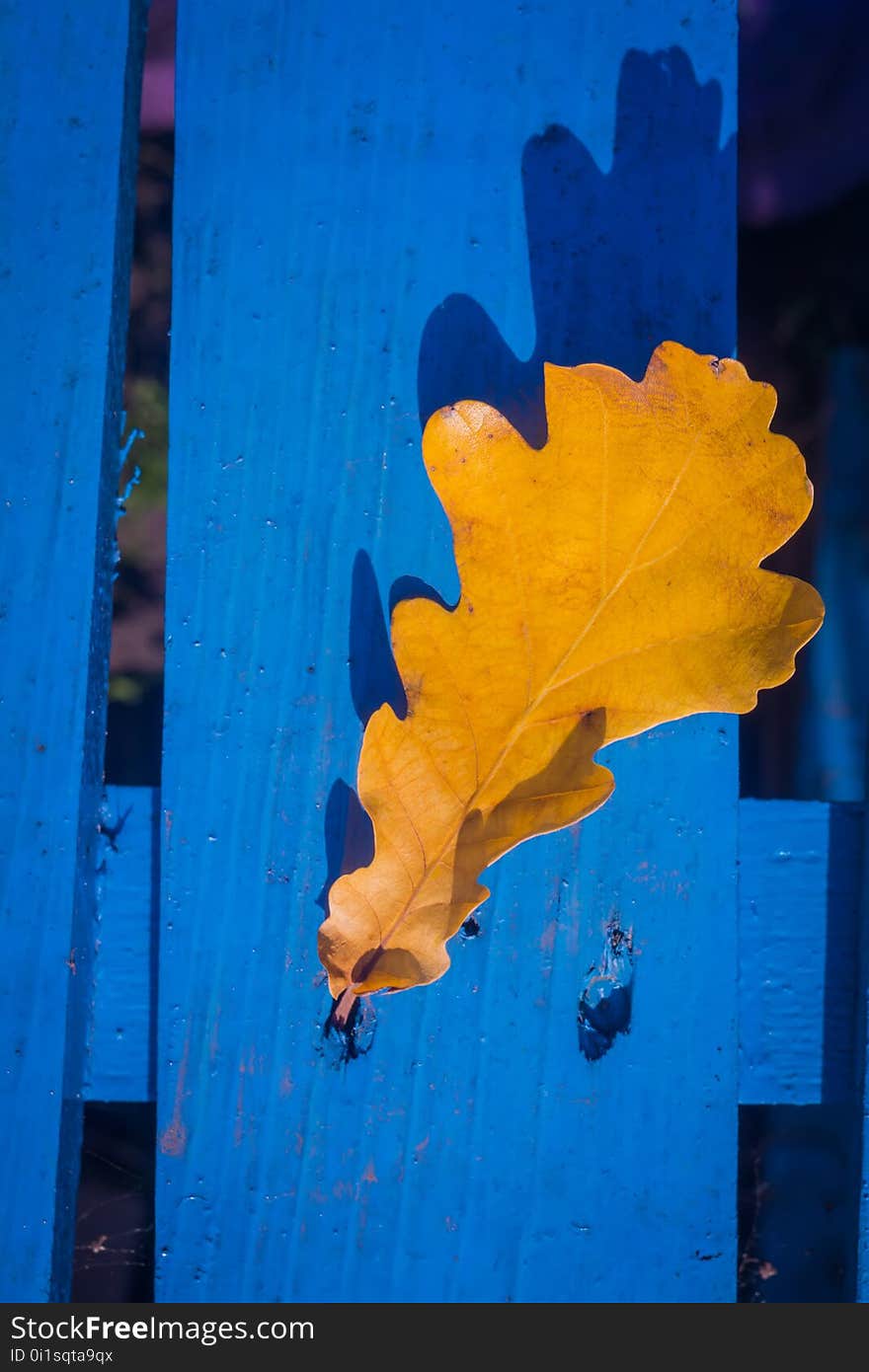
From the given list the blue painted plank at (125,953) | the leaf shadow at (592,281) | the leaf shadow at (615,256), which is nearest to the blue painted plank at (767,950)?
the blue painted plank at (125,953)

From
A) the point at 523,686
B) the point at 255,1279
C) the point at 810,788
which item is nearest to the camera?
the point at 523,686

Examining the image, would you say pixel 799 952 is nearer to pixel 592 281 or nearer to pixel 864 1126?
pixel 864 1126

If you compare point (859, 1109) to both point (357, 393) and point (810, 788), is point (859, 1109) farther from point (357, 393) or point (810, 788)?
point (357, 393)

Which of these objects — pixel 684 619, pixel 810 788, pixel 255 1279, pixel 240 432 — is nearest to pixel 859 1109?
pixel 810 788

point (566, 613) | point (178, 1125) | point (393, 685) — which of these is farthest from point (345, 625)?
point (178, 1125)

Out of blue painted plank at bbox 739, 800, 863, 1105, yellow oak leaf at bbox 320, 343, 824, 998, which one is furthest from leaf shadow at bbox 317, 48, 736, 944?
blue painted plank at bbox 739, 800, 863, 1105
